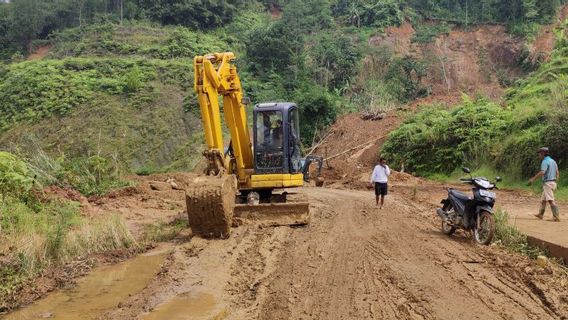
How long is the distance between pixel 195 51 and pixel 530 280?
144 feet

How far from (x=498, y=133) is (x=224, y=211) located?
14732 millimetres

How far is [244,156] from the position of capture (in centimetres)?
1429

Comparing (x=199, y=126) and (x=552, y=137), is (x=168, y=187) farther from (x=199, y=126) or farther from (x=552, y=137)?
(x=199, y=126)

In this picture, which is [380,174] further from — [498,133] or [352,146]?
[352,146]

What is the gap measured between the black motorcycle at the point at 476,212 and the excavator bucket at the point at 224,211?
328 centimetres

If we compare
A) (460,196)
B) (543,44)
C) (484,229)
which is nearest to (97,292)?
(484,229)

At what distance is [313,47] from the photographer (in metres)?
46.0

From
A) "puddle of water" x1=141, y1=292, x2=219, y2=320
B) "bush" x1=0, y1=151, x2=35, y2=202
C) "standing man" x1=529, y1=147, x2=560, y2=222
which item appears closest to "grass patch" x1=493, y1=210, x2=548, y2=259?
"standing man" x1=529, y1=147, x2=560, y2=222

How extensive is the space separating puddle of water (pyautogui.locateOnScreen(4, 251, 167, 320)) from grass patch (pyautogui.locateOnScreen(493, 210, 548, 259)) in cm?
637

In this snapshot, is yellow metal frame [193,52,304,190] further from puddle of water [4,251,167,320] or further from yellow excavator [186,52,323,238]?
puddle of water [4,251,167,320]

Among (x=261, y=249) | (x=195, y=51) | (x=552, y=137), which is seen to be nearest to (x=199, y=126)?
(x=195, y=51)

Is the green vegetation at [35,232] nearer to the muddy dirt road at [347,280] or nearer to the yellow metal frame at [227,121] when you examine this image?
the muddy dirt road at [347,280]

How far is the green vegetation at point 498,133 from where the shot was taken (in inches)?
745

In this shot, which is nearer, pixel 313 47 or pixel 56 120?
pixel 56 120
